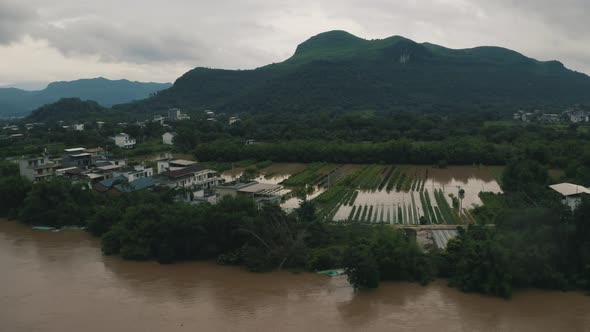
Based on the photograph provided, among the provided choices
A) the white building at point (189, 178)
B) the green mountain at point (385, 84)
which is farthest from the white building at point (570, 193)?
the green mountain at point (385, 84)

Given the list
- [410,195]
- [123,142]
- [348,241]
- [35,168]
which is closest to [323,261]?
[348,241]

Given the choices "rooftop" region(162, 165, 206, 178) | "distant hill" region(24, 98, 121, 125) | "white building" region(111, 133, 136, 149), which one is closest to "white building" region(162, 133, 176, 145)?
"white building" region(111, 133, 136, 149)

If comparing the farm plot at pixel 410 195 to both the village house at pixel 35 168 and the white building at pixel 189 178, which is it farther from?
the village house at pixel 35 168

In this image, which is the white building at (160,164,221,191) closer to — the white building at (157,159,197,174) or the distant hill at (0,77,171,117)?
the white building at (157,159,197,174)

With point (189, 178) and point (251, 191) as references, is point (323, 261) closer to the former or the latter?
point (251, 191)

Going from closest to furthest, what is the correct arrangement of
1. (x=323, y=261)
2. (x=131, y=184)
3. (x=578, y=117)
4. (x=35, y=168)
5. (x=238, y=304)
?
(x=238, y=304) → (x=323, y=261) → (x=131, y=184) → (x=35, y=168) → (x=578, y=117)
